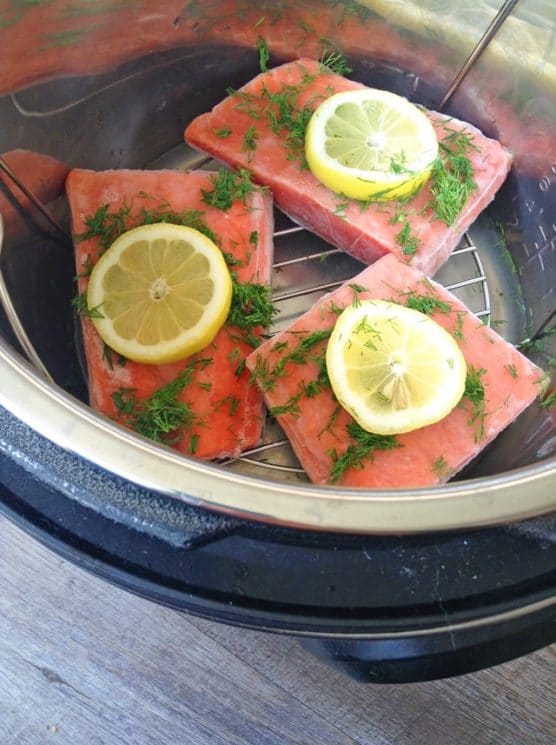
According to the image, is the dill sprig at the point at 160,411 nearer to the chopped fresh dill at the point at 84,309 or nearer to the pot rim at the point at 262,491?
the chopped fresh dill at the point at 84,309

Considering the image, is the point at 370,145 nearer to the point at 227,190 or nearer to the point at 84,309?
the point at 227,190

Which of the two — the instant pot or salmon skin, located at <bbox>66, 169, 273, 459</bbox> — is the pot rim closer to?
the instant pot

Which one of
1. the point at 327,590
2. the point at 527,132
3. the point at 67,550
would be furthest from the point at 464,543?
the point at 527,132

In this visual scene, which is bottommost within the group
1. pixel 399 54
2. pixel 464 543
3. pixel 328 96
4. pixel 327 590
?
pixel 327 590

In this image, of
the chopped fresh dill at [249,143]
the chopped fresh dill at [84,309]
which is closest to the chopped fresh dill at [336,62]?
the chopped fresh dill at [249,143]

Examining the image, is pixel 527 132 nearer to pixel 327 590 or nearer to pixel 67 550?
pixel 327 590

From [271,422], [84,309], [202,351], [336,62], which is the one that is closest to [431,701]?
[271,422]
